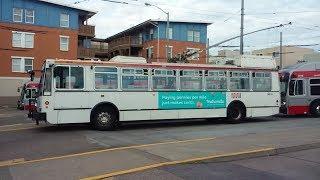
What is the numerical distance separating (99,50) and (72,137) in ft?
189

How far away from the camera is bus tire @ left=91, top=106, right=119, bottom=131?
19.4 m

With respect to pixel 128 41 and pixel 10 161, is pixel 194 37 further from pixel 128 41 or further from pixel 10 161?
pixel 10 161

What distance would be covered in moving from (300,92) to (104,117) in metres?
12.5

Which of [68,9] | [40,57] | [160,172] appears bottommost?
[160,172]

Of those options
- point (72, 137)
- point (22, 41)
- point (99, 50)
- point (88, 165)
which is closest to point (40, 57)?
point (22, 41)

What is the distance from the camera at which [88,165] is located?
11102mm

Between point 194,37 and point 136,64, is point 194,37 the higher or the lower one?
the higher one

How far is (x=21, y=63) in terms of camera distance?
172ft

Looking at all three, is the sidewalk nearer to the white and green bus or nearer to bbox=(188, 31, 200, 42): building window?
the white and green bus

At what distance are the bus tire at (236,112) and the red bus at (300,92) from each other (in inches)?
182

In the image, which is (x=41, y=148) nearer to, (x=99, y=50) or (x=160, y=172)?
(x=160, y=172)

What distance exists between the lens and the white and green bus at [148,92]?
18.9m

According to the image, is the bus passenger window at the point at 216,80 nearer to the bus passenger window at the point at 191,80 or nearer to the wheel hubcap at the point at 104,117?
the bus passenger window at the point at 191,80

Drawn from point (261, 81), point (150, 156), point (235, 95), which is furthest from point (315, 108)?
point (150, 156)
